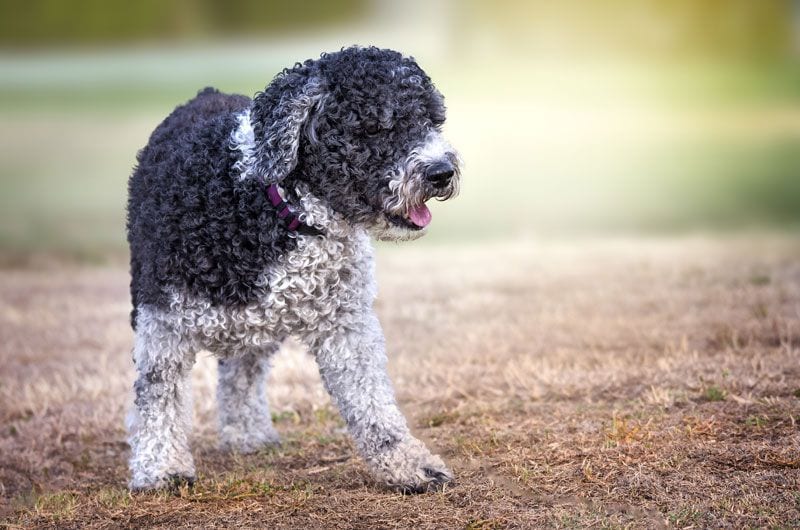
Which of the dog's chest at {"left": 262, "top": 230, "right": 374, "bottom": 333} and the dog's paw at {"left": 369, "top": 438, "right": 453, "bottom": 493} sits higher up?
the dog's chest at {"left": 262, "top": 230, "right": 374, "bottom": 333}

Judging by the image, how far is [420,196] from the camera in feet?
17.2

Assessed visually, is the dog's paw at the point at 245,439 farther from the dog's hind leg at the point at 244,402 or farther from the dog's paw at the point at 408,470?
the dog's paw at the point at 408,470

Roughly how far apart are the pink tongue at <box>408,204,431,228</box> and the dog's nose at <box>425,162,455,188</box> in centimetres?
19

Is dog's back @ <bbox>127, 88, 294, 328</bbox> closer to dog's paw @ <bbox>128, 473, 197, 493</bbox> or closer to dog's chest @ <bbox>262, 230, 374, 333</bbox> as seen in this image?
dog's chest @ <bbox>262, 230, 374, 333</bbox>

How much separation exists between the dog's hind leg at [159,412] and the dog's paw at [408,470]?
1144 mm

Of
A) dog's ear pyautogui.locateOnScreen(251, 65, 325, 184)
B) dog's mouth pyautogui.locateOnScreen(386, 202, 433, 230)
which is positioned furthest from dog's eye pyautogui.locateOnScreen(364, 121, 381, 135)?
dog's mouth pyautogui.locateOnScreen(386, 202, 433, 230)

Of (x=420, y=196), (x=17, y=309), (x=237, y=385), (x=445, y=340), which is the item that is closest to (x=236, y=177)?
(x=420, y=196)

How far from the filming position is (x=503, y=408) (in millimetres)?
7336

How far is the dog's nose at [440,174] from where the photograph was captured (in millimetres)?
5159

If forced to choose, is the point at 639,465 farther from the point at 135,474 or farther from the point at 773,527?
the point at 135,474

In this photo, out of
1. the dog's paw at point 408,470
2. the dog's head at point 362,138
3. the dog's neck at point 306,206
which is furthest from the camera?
the dog's paw at point 408,470

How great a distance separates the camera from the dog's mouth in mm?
5348

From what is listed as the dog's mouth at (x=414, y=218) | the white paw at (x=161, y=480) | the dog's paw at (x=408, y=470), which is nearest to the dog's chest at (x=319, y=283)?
the dog's mouth at (x=414, y=218)

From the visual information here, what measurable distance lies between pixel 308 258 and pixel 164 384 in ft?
3.91
